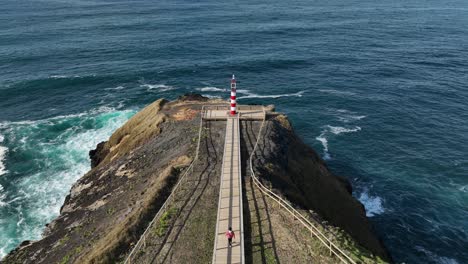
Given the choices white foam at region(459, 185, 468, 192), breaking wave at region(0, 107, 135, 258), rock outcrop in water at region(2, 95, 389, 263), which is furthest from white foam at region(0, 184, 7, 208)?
white foam at region(459, 185, 468, 192)

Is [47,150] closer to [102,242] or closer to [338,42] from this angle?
[102,242]

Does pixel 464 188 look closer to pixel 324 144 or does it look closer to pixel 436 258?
pixel 436 258

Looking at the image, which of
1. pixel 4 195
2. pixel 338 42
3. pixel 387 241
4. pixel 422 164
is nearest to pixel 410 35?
pixel 338 42

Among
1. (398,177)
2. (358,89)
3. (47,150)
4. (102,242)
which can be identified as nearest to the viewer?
(102,242)

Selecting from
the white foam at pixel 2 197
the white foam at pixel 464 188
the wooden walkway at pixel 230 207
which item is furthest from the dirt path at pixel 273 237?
the white foam at pixel 464 188

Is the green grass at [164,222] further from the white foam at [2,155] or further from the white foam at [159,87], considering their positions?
the white foam at [159,87]

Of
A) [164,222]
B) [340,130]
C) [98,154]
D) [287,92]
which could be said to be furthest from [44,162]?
[340,130]

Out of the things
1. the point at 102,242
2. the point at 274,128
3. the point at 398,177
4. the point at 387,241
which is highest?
the point at 274,128
